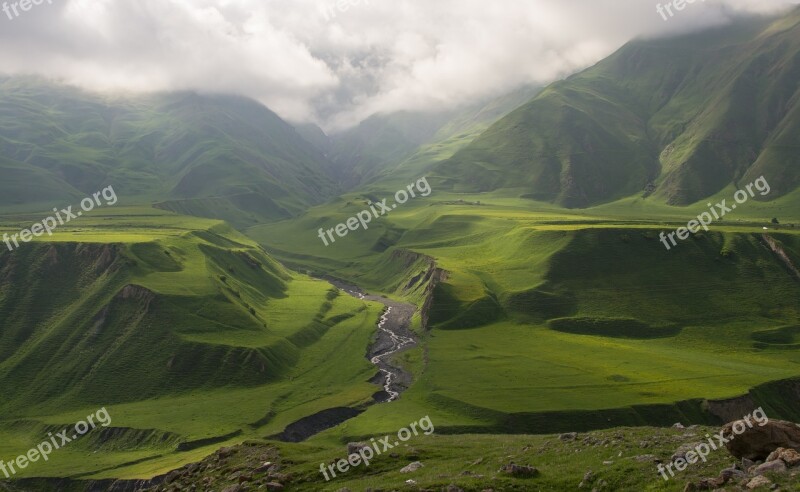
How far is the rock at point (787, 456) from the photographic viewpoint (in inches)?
1458

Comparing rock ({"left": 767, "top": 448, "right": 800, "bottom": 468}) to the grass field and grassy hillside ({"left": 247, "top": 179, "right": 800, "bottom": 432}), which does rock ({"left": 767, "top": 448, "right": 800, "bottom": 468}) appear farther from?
grassy hillside ({"left": 247, "top": 179, "right": 800, "bottom": 432})

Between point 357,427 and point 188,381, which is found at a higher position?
point 188,381

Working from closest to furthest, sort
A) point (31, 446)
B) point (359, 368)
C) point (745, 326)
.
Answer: point (31, 446) < point (359, 368) < point (745, 326)

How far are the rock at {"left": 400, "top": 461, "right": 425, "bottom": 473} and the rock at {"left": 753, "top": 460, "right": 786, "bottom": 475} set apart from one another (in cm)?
2856

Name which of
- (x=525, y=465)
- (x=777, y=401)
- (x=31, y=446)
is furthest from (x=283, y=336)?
(x=525, y=465)

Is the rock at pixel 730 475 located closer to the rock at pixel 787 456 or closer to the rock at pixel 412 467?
the rock at pixel 787 456

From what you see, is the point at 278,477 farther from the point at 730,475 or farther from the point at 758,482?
the point at 758,482

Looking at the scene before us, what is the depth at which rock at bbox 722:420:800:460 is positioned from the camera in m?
40.1

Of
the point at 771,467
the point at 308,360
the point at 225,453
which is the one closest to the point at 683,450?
the point at 771,467

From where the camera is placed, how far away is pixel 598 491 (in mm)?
43156

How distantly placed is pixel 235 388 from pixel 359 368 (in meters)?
32.0

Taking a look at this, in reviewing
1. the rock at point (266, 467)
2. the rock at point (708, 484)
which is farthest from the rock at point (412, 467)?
the rock at point (708, 484)

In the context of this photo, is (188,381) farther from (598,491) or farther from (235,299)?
(598,491)

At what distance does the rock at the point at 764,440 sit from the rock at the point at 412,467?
87.8ft
